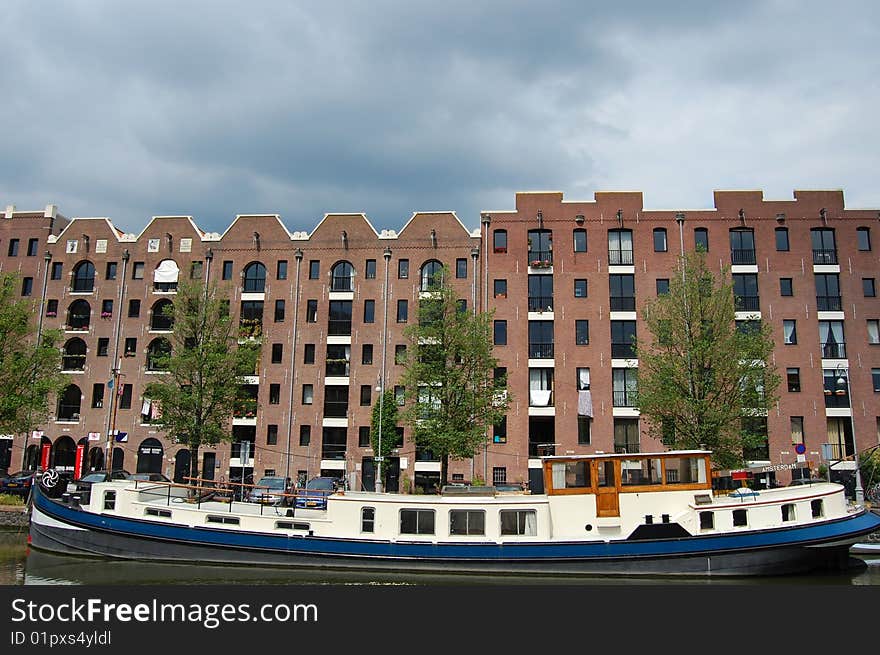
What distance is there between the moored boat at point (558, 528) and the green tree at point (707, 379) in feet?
28.0

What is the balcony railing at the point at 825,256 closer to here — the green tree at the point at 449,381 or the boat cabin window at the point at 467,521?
the green tree at the point at 449,381

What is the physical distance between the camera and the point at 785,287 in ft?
157

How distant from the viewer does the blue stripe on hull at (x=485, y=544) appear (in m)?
23.1

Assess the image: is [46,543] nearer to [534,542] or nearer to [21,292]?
[534,542]

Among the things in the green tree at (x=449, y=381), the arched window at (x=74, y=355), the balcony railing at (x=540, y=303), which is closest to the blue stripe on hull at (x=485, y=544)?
the green tree at (x=449, y=381)

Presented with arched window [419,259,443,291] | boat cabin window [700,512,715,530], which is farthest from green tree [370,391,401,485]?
boat cabin window [700,512,715,530]

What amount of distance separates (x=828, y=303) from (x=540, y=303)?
19326 mm

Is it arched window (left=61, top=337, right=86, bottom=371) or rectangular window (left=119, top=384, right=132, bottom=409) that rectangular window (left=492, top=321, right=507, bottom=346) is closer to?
rectangular window (left=119, top=384, right=132, bottom=409)

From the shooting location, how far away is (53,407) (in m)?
50.6

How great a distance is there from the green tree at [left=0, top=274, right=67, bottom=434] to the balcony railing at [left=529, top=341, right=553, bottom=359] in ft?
94.1

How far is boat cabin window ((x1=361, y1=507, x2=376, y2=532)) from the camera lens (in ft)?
82.2

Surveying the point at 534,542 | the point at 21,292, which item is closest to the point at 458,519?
the point at 534,542

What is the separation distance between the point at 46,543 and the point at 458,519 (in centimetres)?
1611

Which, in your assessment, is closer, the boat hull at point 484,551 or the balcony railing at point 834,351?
the boat hull at point 484,551
